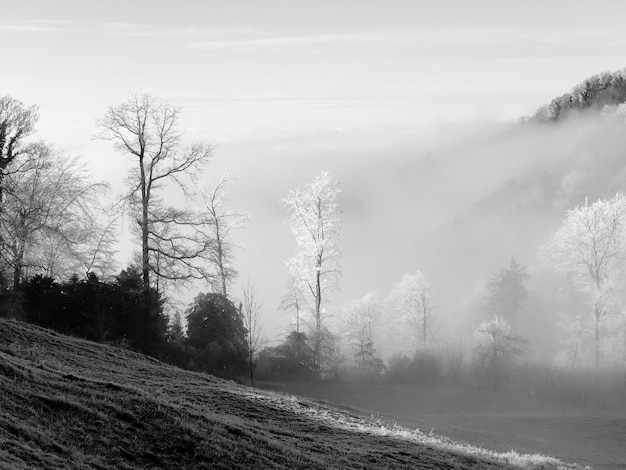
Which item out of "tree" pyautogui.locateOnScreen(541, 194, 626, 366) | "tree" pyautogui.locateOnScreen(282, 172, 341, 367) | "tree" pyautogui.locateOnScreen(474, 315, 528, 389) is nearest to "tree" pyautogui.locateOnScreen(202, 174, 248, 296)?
"tree" pyautogui.locateOnScreen(282, 172, 341, 367)

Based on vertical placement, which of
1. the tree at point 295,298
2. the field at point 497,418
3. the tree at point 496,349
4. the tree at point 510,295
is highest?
the tree at point 510,295

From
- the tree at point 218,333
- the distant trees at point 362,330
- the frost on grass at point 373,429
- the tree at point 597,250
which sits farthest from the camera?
the distant trees at point 362,330

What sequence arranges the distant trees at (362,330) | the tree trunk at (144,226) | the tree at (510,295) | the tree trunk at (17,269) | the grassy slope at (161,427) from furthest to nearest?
the tree at (510,295)
the distant trees at (362,330)
the tree trunk at (144,226)
the tree trunk at (17,269)
the grassy slope at (161,427)

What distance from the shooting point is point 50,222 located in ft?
129

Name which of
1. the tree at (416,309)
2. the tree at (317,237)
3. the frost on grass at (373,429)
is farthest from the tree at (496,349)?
the frost on grass at (373,429)

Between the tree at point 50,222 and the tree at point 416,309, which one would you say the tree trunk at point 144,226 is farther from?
the tree at point 416,309

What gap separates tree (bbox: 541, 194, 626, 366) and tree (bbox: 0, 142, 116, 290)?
100ft

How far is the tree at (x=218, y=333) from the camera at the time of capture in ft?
117

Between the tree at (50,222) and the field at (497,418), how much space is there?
13880mm

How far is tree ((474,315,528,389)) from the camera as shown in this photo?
158 ft

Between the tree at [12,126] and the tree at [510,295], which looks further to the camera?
the tree at [510,295]

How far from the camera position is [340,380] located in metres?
44.4

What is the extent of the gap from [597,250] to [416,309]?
15430mm

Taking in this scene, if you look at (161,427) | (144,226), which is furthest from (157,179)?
(161,427)
